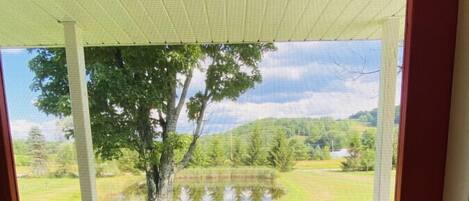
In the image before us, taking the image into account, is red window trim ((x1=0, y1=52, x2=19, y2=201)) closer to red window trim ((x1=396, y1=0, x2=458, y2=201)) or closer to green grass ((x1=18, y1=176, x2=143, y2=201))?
red window trim ((x1=396, y1=0, x2=458, y2=201))

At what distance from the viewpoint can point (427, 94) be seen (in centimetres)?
40

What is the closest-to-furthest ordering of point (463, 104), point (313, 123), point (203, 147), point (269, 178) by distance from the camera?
point (463, 104) < point (313, 123) < point (269, 178) < point (203, 147)

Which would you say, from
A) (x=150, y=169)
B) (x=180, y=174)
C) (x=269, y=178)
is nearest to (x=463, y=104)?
(x=269, y=178)

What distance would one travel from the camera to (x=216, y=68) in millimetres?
2170

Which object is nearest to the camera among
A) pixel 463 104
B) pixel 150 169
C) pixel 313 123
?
pixel 463 104

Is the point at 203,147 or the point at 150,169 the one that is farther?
the point at 150,169

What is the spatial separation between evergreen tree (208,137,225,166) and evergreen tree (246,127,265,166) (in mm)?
171

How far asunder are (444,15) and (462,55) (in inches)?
2.1

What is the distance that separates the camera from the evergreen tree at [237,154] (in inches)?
77.8

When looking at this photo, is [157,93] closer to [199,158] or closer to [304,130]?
[199,158]

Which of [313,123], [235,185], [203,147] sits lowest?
[235,185]

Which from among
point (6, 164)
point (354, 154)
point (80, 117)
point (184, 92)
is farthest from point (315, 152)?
point (6, 164)

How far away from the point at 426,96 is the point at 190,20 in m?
1.11

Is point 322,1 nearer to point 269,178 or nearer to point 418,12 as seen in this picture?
point 418,12
